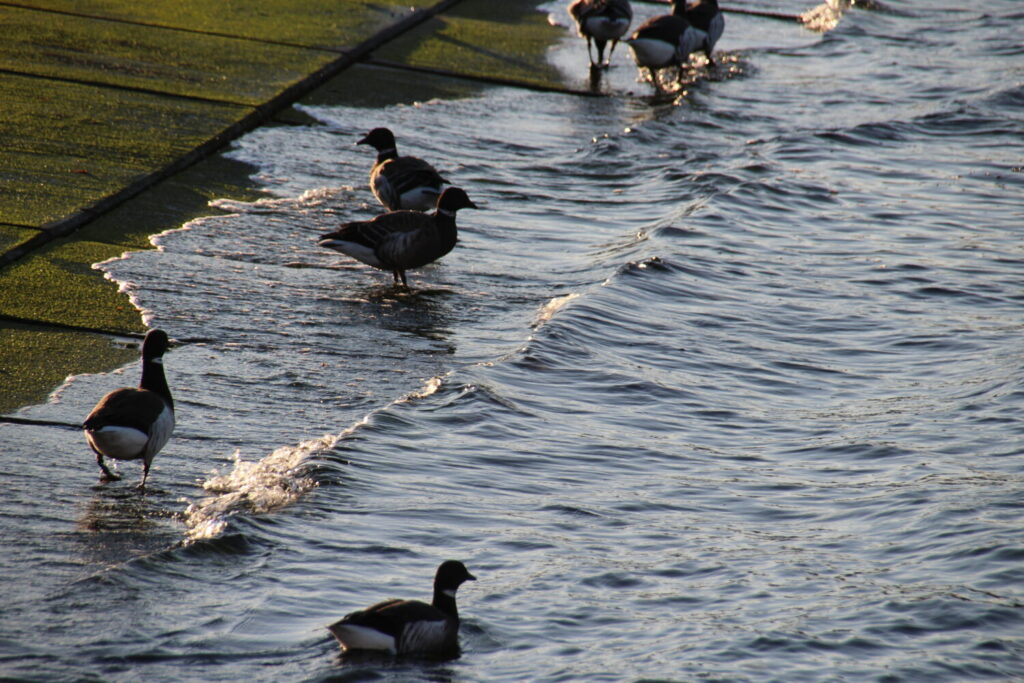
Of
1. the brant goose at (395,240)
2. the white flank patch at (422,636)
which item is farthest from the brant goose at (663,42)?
the white flank patch at (422,636)

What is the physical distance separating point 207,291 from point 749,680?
5786 mm

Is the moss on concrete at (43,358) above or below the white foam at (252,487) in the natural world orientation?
above

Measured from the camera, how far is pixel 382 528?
7215mm

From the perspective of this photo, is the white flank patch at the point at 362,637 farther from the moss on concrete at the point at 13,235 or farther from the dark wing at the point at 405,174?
the dark wing at the point at 405,174

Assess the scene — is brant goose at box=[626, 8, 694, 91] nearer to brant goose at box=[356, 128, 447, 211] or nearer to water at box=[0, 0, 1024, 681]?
water at box=[0, 0, 1024, 681]

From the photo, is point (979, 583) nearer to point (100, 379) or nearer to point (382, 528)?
point (382, 528)

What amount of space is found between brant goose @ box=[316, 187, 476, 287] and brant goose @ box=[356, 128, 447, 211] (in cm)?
110

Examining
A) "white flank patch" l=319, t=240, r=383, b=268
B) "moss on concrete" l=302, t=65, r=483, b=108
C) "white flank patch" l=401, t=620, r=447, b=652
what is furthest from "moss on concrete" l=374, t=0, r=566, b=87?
"white flank patch" l=401, t=620, r=447, b=652

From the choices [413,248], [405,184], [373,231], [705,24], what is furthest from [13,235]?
[705,24]

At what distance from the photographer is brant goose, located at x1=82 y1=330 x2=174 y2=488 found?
691cm

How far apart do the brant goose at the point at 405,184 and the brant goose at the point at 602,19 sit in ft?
21.9

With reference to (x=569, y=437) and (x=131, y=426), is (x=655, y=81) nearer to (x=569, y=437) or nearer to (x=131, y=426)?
(x=569, y=437)

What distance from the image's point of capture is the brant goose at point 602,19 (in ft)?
60.5

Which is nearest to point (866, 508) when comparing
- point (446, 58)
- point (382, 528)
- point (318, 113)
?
point (382, 528)
